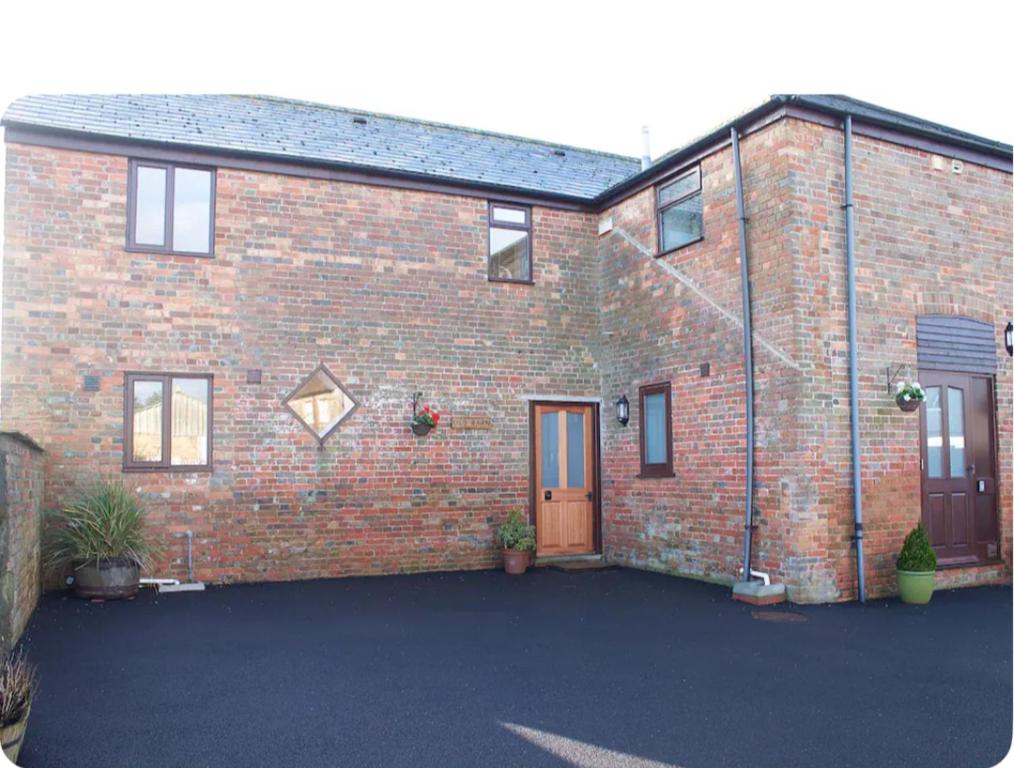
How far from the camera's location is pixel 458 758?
160 inches

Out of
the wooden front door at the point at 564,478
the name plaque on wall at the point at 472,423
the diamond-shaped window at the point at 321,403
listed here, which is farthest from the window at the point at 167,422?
the wooden front door at the point at 564,478

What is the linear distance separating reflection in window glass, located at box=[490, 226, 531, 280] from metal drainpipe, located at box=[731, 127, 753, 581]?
3141 mm

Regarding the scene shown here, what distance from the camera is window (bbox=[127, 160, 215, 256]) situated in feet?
30.9

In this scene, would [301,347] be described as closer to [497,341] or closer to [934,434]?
[497,341]

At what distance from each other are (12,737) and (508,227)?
27.8ft

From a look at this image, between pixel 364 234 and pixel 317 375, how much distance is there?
1.82m

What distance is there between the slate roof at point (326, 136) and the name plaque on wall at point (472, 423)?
300cm

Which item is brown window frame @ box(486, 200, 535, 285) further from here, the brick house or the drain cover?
the drain cover

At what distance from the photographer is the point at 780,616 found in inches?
294

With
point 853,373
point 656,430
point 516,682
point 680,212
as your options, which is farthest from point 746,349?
point 516,682

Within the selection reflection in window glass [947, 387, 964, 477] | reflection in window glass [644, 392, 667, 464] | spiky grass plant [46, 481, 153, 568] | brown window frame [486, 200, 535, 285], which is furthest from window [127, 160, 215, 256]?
reflection in window glass [947, 387, 964, 477]

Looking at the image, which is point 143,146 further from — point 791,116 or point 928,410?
point 928,410

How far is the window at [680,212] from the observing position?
9742 mm

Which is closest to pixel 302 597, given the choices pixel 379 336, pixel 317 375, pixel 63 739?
pixel 317 375
